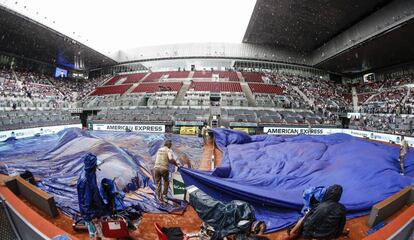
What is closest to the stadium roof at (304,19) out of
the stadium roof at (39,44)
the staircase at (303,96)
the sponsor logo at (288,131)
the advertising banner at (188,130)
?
the staircase at (303,96)

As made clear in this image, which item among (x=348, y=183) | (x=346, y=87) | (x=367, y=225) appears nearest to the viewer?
(x=367, y=225)

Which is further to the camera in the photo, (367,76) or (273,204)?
(367,76)

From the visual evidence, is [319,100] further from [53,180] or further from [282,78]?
[53,180]

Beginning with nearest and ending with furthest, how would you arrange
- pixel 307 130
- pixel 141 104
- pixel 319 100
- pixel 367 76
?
pixel 307 130
pixel 141 104
pixel 319 100
pixel 367 76

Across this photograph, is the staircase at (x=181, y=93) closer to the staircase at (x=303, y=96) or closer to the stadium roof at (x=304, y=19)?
the stadium roof at (x=304, y=19)

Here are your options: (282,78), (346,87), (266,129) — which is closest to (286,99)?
(282,78)

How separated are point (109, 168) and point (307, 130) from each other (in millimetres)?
15695

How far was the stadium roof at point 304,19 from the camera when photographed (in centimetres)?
2192

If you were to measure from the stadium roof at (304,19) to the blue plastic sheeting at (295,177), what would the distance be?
62.2ft

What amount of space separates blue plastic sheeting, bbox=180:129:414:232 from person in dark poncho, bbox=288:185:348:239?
37.9 inches

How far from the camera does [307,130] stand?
692 inches

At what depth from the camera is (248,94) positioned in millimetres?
28328

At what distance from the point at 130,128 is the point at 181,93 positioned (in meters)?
11.6

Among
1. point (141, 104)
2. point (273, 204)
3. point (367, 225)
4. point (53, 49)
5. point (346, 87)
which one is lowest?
point (367, 225)
